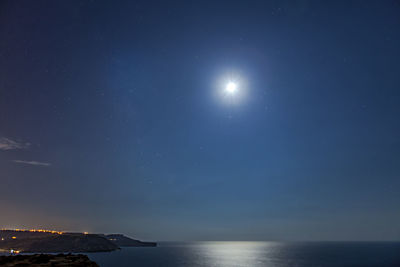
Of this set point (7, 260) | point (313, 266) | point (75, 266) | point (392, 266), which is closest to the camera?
point (75, 266)

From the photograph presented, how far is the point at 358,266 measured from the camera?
123688mm

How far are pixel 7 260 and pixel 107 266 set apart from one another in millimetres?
96437

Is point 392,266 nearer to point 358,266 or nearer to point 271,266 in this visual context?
point 358,266

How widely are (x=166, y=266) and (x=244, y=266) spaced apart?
49016mm

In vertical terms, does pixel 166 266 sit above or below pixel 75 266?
below

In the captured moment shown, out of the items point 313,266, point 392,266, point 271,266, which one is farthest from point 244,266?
point 392,266

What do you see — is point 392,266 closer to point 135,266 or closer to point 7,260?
point 135,266

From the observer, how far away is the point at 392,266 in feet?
395

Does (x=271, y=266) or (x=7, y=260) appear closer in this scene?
(x=7, y=260)

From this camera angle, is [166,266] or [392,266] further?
[166,266]

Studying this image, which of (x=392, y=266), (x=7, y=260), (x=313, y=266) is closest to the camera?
(x=7, y=260)

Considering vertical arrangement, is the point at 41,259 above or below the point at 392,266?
above

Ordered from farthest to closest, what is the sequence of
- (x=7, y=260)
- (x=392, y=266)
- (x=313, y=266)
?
(x=313, y=266), (x=392, y=266), (x=7, y=260)

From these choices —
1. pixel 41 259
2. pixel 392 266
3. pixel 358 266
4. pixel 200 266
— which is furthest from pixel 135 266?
pixel 392 266
